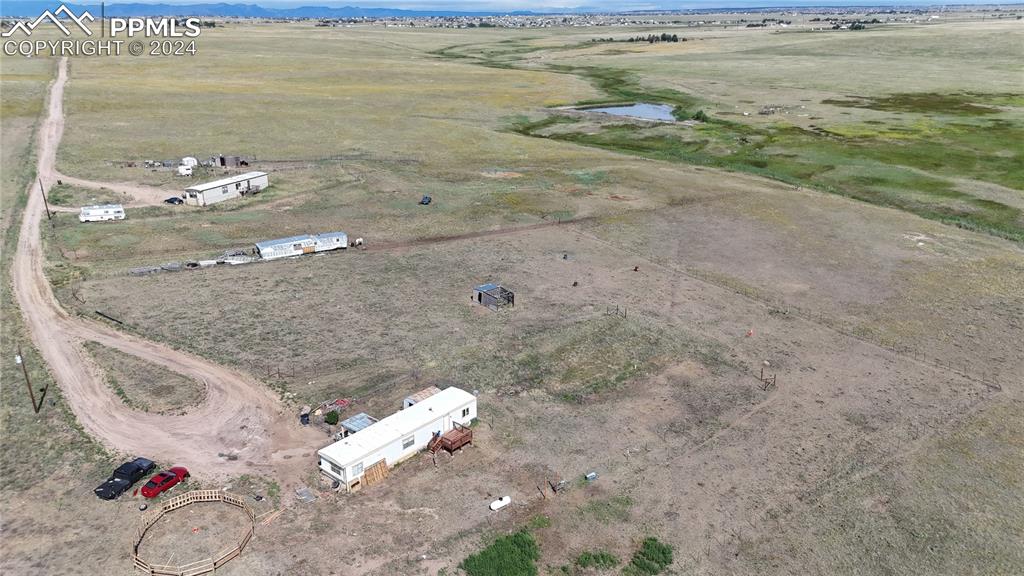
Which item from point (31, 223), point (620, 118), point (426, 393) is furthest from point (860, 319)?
point (620, 118)

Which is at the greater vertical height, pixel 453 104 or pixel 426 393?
pixel 453 104

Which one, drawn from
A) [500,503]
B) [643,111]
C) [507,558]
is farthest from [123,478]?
[643,111]

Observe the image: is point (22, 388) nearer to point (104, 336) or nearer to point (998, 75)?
point (104, 336)

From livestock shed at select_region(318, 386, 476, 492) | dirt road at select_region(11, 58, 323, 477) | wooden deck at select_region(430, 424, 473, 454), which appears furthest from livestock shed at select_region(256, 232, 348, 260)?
wooden deck at select_region(430, 424, 473, 454)

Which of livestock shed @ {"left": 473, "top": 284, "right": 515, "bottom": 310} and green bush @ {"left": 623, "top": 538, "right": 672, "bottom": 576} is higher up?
livestock shed @ {"left": 473, "top": 284, "right": 515, "bottom": 310}

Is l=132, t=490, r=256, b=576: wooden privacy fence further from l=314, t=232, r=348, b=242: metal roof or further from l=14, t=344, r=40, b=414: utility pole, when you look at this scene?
l=314, t=232, r=348, b=242: metal roof

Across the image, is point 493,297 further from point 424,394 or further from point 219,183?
point 219,183
